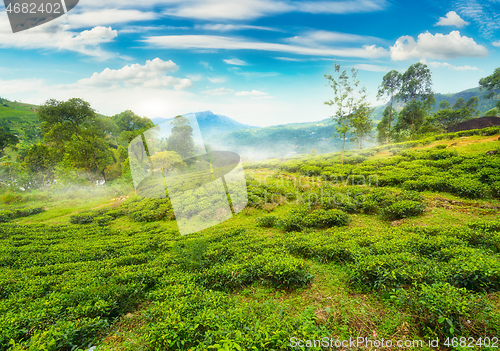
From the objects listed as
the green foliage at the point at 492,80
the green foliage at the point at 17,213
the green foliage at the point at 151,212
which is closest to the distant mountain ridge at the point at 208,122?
the green foliage at the point at 151,212

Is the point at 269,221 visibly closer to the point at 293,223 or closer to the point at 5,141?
the point at 293,223

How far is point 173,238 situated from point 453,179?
49.2 feet

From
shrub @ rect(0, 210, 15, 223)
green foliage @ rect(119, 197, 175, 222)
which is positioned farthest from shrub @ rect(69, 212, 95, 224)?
shrub @ rect(0, 210, 15, 223)

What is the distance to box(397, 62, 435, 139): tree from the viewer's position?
34812 millimetres

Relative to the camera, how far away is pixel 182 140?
35250 millimetres

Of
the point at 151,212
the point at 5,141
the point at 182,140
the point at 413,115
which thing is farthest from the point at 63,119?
the point at 413,115

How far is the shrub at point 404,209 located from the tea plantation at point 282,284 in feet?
0.13

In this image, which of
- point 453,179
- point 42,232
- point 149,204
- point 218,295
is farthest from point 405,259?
point 42,232

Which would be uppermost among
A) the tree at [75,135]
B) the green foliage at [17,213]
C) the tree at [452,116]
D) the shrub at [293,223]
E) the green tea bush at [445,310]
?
the tree at [75,135]

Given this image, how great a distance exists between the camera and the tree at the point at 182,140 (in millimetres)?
33750

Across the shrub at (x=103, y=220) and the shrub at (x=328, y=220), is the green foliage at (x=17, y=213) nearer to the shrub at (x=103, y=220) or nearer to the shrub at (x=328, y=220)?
the shrub at (x=103, y=220)

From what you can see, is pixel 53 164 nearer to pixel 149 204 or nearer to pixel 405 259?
pixel 149 204

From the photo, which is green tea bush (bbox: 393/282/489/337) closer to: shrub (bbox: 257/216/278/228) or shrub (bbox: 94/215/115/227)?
shrub (bbox: 257/216/278/228)

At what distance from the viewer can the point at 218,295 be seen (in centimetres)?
427
